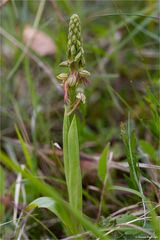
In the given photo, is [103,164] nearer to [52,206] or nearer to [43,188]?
[52,206]

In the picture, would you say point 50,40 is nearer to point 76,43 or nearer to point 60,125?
point 60,125

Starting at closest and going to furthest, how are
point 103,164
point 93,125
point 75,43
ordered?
1. point 75,43
2. point 103,164
3. point 93,125

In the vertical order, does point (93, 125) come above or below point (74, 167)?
above

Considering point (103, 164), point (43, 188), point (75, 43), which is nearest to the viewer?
point (43, 188)

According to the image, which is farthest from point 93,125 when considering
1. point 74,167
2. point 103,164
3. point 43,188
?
point 43,188

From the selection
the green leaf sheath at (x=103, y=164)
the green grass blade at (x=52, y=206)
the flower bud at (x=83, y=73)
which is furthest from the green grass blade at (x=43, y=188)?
the green leaf sheath at (x=103, y=164)

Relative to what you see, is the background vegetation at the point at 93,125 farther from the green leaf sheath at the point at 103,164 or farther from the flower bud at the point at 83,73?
the flower bud at the point at 83,73

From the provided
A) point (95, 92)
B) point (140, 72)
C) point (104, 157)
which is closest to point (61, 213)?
point (104, 157)
